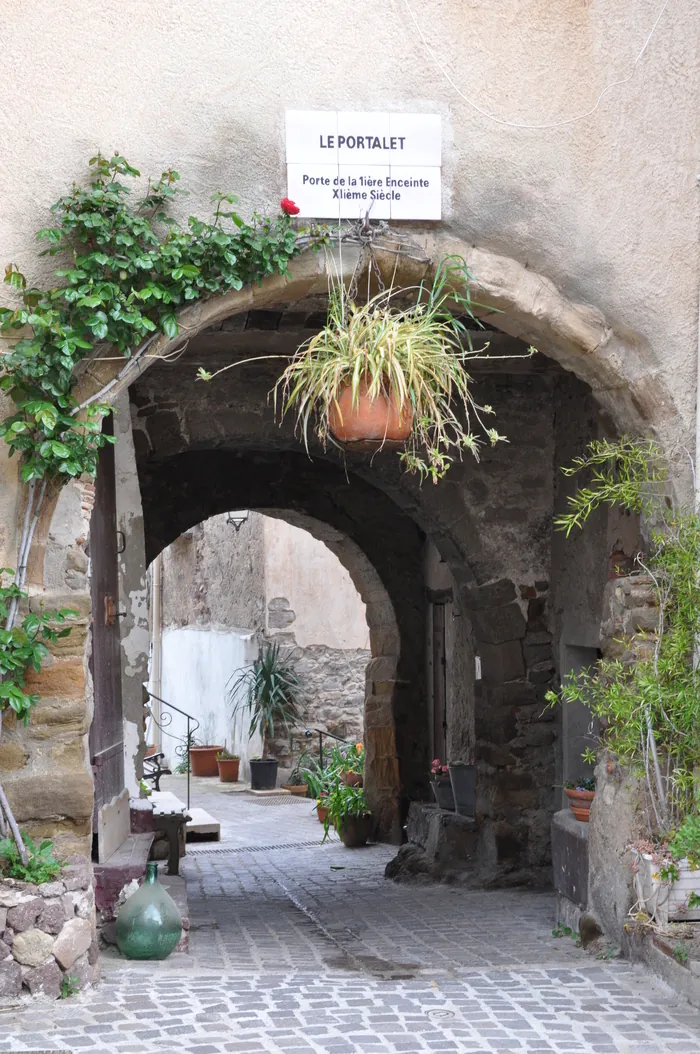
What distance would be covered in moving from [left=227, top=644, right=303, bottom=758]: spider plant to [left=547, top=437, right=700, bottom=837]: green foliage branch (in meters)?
8.07

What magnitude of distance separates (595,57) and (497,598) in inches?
135

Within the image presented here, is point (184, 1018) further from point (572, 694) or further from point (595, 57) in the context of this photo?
point (595, 57)

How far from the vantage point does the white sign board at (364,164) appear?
14.9ft

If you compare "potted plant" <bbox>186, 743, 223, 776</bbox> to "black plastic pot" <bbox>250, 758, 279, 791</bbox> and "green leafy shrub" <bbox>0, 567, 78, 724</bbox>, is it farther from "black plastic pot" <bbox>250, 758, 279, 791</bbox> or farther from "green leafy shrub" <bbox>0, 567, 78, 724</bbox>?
"green leafy shrub" <bbox>0, 567, 78, 724</bbox>

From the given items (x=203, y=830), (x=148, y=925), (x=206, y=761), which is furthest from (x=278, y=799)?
(x=148, y=925)

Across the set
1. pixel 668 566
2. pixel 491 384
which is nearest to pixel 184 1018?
pixel 668 566

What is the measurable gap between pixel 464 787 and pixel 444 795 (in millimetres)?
312

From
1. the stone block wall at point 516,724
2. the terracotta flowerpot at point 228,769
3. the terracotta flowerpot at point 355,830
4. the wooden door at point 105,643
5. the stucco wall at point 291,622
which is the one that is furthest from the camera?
the terracotta flowerpot at point 228,769

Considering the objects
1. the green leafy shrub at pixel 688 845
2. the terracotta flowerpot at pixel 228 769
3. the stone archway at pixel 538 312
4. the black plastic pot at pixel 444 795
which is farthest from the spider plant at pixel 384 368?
the terracotta flowerpot at pixel 228 769

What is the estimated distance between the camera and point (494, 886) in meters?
7.21

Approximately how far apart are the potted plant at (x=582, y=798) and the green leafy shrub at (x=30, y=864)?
8.00 ft

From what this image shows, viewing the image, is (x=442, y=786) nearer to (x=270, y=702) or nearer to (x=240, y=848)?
(x=240, y=848)

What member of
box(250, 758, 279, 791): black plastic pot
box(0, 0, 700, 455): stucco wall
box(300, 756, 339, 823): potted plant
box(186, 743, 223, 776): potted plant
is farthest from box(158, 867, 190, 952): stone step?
box(186, 743, 223, 776): potted plant

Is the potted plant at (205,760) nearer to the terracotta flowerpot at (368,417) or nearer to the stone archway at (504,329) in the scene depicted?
the stone archway at (504,329)
